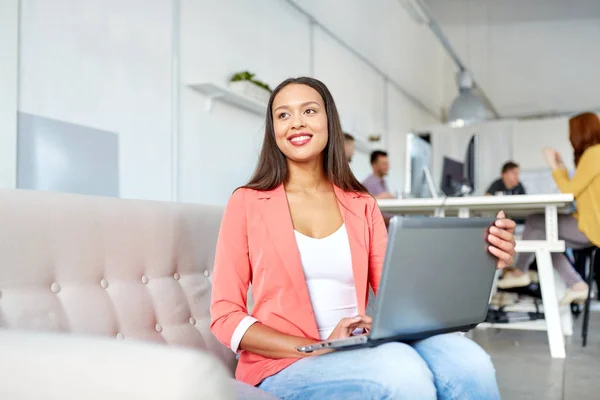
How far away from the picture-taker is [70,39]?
10.5 feet

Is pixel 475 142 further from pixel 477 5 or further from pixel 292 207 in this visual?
pixel 477 5

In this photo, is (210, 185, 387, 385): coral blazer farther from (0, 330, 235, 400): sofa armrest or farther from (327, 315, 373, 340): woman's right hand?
(0, 330, 235, 400): sofa armrest

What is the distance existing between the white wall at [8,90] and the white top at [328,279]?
6.36 feet

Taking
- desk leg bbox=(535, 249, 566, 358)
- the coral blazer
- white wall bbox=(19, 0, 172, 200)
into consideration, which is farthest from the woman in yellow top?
the coral blazer

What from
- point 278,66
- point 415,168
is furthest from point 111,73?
point 278,66

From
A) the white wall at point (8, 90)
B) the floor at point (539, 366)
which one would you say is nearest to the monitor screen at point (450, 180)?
the floor at point (539, 366)

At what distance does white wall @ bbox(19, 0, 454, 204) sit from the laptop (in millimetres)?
1095

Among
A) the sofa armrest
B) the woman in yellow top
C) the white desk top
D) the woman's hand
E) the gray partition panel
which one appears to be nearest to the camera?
the sofa armrest

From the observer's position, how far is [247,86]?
4.59 meters

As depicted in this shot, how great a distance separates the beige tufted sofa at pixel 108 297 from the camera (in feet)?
2.15

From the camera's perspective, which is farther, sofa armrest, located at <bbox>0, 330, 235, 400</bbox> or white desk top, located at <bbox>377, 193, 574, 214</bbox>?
white desk top, located at <bbox>377, 193, 574, 214</bbox>

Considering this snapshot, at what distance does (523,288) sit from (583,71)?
7.19 metres

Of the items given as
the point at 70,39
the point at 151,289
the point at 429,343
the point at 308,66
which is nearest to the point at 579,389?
the point at 429,343

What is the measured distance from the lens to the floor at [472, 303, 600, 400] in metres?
2.51
